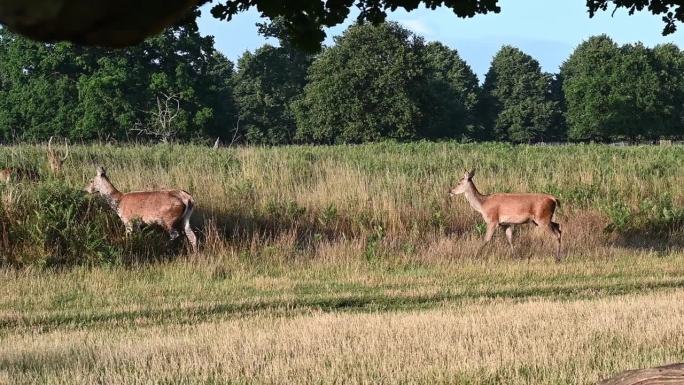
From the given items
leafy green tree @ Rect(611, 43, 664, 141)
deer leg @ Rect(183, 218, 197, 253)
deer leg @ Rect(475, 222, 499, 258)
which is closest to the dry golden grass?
deer leg @ Rect(183, 218, 197, 253)

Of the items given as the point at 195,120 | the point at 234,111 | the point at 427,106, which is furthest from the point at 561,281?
the point at 234,111

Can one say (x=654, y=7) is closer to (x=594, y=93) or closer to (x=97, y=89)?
(x=97, y=89)

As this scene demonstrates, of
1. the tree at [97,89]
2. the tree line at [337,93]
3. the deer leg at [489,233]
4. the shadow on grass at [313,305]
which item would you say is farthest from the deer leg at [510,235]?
the tree at [97,89]

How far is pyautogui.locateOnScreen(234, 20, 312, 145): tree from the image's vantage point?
Answer: 7862cm

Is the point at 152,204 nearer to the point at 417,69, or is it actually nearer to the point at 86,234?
the point at 86,234

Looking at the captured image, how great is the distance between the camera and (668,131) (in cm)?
8250

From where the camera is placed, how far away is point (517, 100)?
3556 inches

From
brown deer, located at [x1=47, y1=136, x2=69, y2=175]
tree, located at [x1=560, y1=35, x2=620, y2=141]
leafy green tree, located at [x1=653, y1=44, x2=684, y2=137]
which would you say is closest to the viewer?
brown deer, located at [x1=47, y1=136, x2=69, y2=175]

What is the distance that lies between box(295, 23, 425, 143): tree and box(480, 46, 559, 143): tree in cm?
1935

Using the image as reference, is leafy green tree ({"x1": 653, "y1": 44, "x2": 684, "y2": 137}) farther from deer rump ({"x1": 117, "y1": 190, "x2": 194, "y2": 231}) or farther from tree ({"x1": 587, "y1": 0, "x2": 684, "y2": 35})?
tree ({"x1": 587, "y1": 0, "x2": 684, "y2": 35})

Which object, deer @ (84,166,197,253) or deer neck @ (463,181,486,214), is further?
deer neck @ (463,181,486,214)

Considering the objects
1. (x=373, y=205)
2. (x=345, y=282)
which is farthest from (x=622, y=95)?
(x=345, y=282)

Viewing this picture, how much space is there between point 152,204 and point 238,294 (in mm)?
3300

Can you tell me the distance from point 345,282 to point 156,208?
11.4 feet
